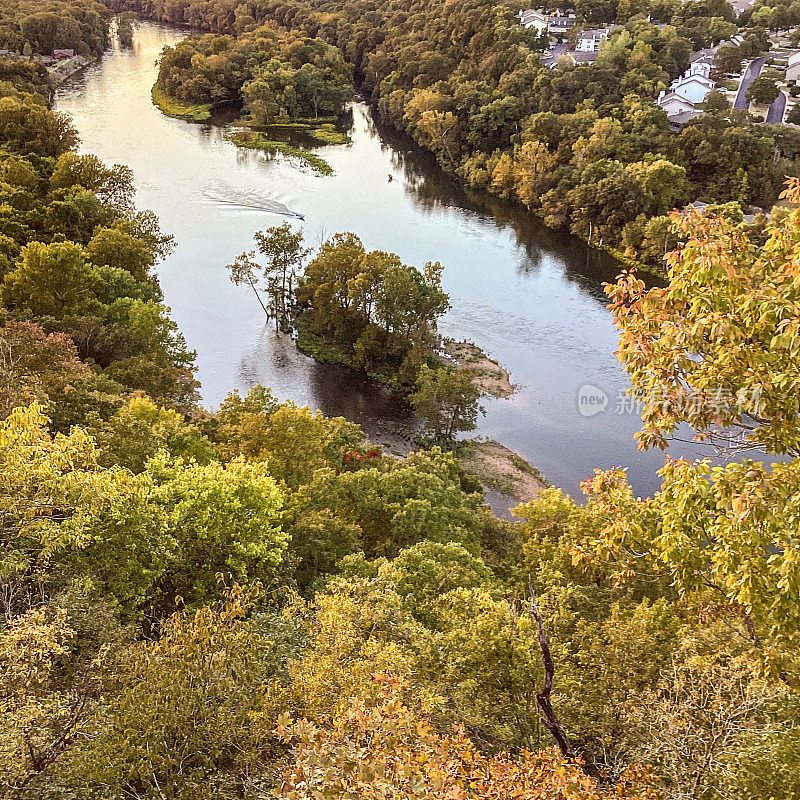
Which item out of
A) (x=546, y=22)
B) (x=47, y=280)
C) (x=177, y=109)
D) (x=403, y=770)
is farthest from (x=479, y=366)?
(x=546, y=22)

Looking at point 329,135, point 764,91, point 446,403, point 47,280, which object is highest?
point 764,91

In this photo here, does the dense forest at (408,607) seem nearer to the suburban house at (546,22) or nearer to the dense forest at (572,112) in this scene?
the dense forest at (572,112)

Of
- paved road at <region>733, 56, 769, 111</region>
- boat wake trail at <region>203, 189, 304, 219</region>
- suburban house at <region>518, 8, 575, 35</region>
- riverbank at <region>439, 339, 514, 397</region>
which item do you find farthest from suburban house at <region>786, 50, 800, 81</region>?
riverbank at <region>439, 339, 514, 397</region>

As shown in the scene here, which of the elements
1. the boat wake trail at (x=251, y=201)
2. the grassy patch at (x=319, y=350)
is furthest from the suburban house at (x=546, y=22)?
the grassy patch at (x=319, y=350)

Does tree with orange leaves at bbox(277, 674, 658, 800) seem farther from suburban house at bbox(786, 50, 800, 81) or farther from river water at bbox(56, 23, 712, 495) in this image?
suburban house at bbox(786, 50, 800, 81)

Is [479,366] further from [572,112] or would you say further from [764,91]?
[764,91]

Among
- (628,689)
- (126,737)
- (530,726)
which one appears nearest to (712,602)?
(628,689)
